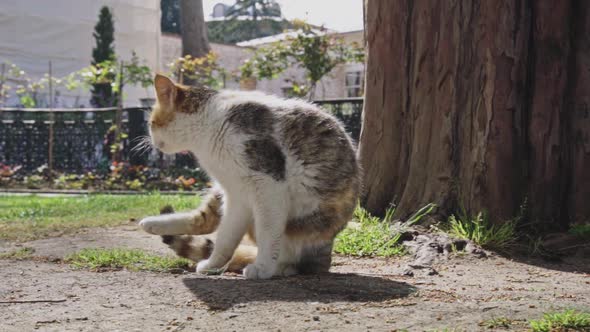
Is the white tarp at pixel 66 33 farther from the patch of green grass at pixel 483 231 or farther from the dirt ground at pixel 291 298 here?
the dirt ground at pixel 291 298

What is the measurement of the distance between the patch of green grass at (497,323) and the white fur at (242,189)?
150cm

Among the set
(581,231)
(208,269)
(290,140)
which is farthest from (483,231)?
(208,269)

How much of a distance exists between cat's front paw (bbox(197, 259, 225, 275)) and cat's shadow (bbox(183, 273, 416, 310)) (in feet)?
0.79

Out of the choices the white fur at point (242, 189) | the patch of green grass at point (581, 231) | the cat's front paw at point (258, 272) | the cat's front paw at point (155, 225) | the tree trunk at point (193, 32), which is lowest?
the cat's front paw at point (258, 272)

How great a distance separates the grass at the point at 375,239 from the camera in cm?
538

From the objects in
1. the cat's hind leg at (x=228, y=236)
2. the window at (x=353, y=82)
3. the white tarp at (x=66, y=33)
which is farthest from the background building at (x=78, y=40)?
the cat's hind leg at (x=228, y=236)

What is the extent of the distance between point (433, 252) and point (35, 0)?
27223 mm

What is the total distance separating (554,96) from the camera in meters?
5.41

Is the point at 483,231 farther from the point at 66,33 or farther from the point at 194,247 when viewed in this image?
the point at 66,33

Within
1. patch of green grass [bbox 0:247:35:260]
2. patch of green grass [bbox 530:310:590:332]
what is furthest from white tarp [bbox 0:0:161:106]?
patch of green grass [bbox 530:310:590:332]

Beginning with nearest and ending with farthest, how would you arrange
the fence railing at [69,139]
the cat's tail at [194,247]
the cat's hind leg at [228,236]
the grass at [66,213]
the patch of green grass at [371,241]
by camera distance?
the cat's hind leg at [228,236]
the cat's tail at [194,247]
the patch of green grass at [371,241]
the grass at [66,213]
the fence railing at [69,139]

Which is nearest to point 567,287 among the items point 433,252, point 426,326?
point 433,252

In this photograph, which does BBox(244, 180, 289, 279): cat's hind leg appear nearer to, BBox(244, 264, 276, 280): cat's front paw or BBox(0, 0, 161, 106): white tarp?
BBox(244, 264, 276, 280): cat's front paw

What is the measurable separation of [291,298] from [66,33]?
2847cm
